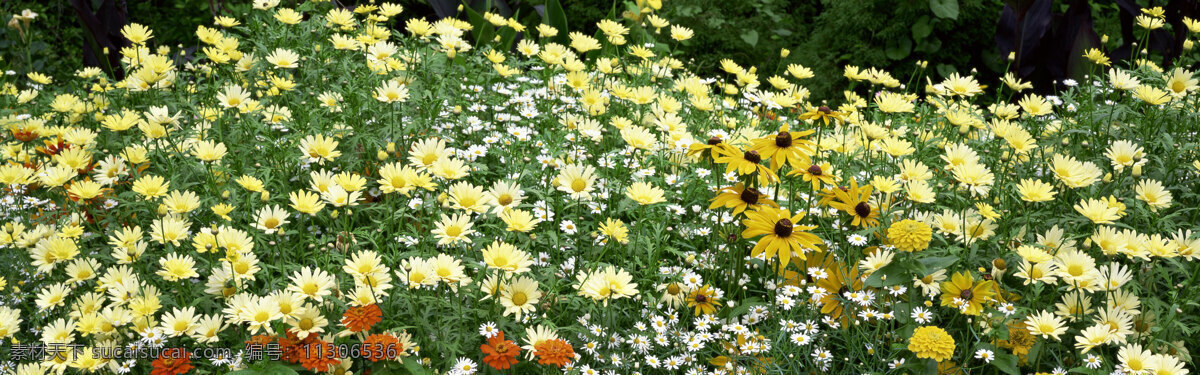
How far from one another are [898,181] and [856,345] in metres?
0.59

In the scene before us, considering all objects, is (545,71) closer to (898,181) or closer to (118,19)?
(898,181)

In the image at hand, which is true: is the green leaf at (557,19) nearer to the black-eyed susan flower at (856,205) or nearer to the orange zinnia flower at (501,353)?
the black-eyed susan flower at (856,205)

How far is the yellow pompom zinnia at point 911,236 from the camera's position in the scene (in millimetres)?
1825

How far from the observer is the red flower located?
1.72 m

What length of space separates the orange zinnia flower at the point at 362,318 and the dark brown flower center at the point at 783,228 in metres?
0.91

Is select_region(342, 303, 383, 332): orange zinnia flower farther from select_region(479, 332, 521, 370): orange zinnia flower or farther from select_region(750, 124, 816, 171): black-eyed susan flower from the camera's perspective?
select_region(750, 124, 816, 171): black-eyed susan flower

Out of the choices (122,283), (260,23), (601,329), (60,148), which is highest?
(260,23)

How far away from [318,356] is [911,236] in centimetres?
133

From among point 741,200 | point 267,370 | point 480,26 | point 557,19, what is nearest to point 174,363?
point 267,370

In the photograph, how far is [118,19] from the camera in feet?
14.0

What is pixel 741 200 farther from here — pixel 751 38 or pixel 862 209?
pixel 751 38

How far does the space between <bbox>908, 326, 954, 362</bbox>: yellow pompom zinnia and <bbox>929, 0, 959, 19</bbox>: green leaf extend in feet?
11.5

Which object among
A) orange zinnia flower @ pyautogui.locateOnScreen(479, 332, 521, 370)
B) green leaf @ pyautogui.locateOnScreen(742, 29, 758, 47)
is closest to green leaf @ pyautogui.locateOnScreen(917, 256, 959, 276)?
orange zinnia flower @ pyautogui.locateOnScreen(479, 332, 521, 370)

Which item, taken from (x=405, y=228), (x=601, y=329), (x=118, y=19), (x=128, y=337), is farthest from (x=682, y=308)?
(x=118, y=19)
